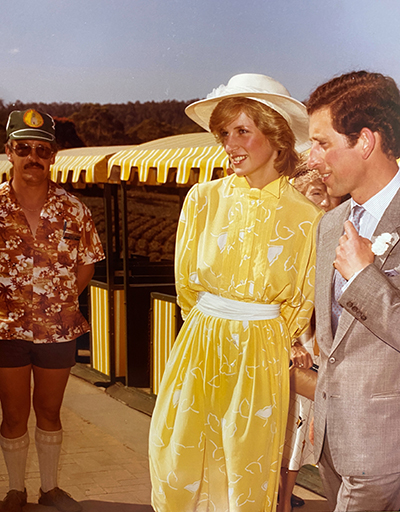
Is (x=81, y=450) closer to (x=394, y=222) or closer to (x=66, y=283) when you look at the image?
(x=66, y=283)

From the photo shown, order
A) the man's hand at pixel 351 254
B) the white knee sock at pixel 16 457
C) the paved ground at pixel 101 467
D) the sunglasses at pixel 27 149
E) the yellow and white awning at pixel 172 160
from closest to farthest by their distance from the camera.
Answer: the man's hand at pixel 351 254
the sunglasses at pixel 27 149
the white knee sock at pixel 16 457
the paved ground at pixel 101 467
the yellow and white awning at pixel 172 160

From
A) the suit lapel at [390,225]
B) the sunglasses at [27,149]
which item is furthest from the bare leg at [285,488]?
the sunglasses at [27,149]

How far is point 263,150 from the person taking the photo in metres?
1.95

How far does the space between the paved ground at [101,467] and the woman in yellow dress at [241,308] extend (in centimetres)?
76

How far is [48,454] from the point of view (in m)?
2.64

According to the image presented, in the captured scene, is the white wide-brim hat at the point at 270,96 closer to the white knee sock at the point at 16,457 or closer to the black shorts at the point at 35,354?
the black shorts at the point at 35,354

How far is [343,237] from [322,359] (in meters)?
0.41

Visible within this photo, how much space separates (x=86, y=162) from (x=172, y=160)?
558 millimetres

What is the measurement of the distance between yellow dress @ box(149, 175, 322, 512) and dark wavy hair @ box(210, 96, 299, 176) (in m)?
0.08

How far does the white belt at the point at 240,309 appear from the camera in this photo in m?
1.96

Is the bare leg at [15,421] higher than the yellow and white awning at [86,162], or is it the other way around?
the yellow and white awning at [86,162]

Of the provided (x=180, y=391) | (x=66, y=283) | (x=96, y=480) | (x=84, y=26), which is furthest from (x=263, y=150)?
(x=96, y=480)

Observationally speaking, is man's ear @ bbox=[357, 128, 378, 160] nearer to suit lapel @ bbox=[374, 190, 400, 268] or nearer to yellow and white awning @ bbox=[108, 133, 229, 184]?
suit lapel @ bbox=[374, 190, 400, 268]

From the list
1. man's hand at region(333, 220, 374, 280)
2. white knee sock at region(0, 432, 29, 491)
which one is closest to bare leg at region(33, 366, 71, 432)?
white knee sock at region(0, 432, 29, 491)
